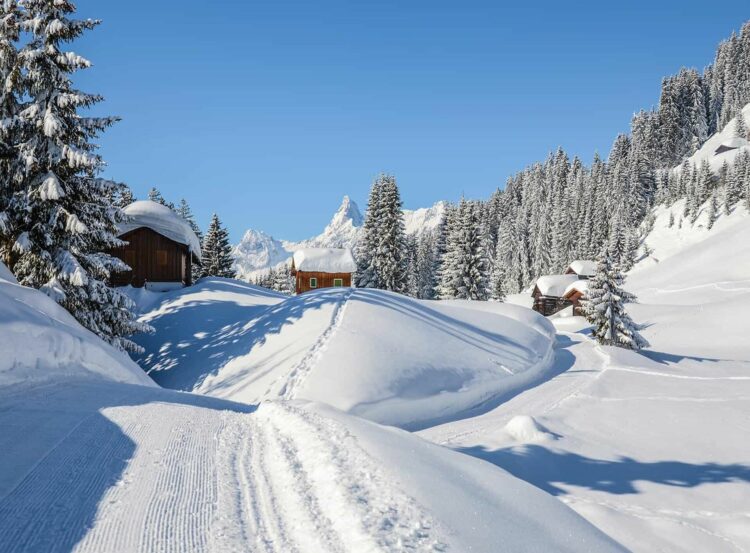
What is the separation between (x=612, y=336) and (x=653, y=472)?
19.9m

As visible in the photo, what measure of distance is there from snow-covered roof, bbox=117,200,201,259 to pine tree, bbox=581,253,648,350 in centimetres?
2612

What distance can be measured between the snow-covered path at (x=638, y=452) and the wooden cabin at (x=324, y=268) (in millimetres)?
25124

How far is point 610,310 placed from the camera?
27156 millimetres

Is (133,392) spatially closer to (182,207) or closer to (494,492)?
(494,492)

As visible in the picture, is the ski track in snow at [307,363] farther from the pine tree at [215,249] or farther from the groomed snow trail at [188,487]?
the pine tree at [215,249]

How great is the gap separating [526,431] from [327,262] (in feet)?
105

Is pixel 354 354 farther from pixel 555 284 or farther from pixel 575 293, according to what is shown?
pixel 555 284

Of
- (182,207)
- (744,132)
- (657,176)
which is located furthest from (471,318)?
(744,132)

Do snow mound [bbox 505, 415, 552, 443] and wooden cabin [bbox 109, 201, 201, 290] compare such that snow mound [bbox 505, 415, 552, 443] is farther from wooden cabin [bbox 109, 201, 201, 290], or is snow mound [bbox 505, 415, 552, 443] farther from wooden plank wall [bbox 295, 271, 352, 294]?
wooden plank wall [bbox 295, 271, 352, 294]

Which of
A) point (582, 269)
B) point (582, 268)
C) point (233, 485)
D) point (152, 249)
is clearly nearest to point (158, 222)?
point (152, 249)

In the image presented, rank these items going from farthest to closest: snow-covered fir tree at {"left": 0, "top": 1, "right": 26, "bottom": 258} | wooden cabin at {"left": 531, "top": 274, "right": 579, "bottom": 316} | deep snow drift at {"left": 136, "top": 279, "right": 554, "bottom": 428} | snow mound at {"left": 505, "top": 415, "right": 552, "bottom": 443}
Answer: wooden cabin at {"left": 531, "top": 274, "right": 579, "bottom": 316} < snow-covered fir tree at {"left": 0, "top": 1, "right": 26, "bottom": 258} < deep snow drift at {"left": 136, "top": 279, "right": 554, "bottom": 428} < snow mound at {"left": 505, "top": 415, "right": 552, "bottom": 443}

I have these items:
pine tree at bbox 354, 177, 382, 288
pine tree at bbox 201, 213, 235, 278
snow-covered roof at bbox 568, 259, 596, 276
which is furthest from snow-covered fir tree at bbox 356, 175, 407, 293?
snow-covered roof at bbox 568, 259, 596, 276

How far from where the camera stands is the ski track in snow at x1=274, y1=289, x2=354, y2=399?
1247cm

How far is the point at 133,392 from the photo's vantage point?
722 cm
